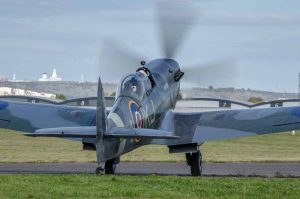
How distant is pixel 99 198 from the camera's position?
15656 millimetres

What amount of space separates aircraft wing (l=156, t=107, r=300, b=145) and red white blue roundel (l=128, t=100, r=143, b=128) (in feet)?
3.39

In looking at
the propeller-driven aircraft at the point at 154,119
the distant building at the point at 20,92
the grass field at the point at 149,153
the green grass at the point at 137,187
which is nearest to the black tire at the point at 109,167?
the propeller-driven aircraft at the point at 154,119

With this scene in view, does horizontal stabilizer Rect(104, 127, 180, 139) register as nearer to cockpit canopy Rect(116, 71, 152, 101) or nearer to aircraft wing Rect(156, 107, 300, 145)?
cockpit canopy Rect(116, 71, 152, 101)

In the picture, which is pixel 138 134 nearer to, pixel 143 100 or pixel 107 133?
pixel 107 133

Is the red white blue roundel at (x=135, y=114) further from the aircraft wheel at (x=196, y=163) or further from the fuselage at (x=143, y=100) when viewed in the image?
the aircraft wheel at (x=196, y=163)

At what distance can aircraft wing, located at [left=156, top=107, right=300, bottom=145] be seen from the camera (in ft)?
82.4

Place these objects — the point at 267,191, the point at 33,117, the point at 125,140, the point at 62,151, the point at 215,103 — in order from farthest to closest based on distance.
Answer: the point at 215,103 < the point at 62,151 < the point at 33,117 < the point at 125,140 < the point at 267,191

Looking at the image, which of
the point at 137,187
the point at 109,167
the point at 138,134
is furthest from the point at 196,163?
the point at 137,187

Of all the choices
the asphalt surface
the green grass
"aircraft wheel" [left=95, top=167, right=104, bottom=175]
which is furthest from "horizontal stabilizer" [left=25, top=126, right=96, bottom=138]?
the asphalt surface

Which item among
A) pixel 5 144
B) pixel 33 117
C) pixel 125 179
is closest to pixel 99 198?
pixel 125 179

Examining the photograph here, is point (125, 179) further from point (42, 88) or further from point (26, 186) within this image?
point (42, 88)

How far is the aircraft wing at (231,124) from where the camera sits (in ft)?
82.4

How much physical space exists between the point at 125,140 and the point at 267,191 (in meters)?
6.21

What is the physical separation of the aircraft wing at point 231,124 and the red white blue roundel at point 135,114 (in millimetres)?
1035
